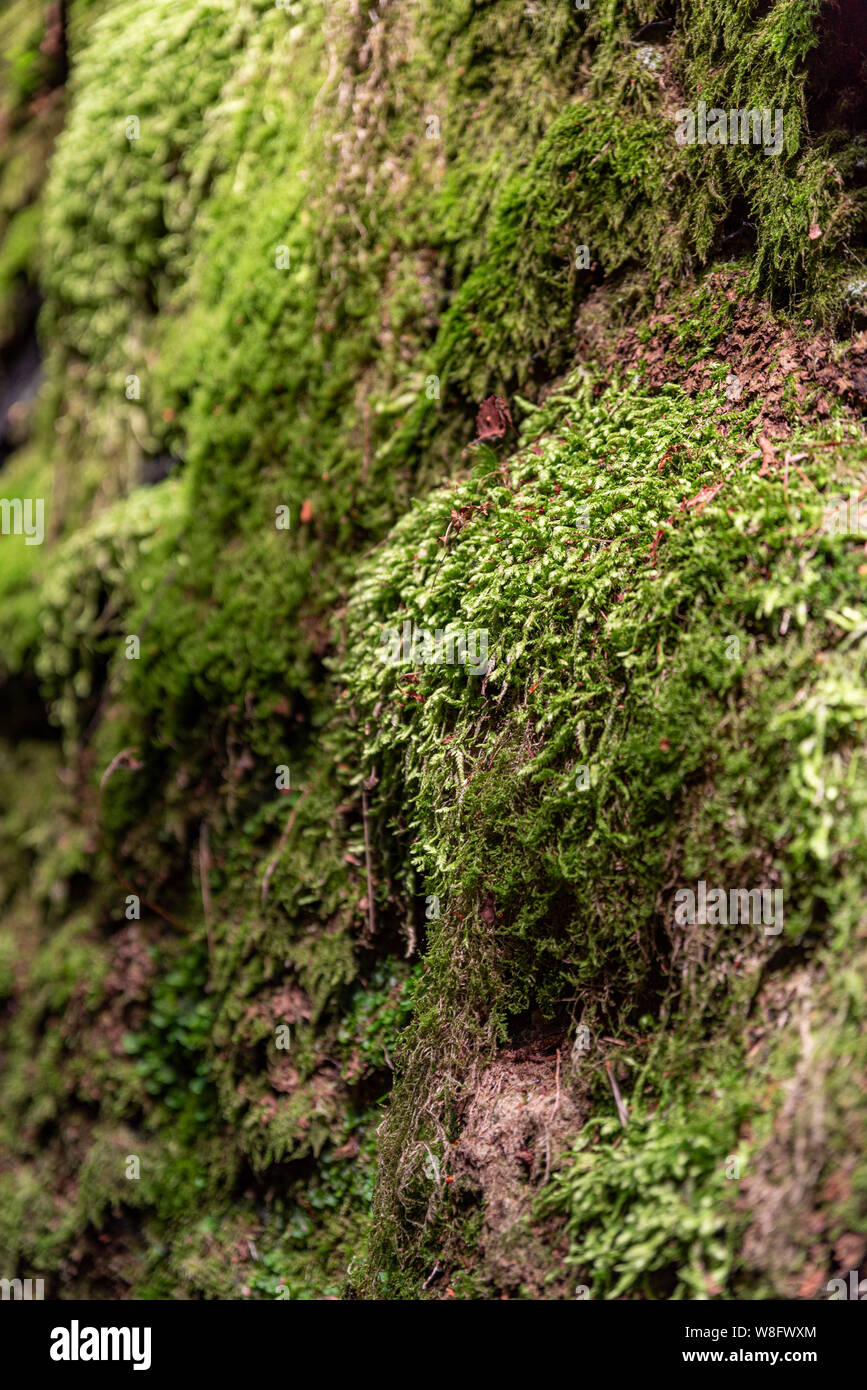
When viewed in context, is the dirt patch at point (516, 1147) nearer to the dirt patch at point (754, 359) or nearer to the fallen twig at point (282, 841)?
the fallen twig at point (282, 841)

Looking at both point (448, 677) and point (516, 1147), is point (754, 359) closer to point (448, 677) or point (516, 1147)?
point (448, 677)

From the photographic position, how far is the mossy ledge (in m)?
2.02

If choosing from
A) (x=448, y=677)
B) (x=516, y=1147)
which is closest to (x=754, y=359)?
(x=448, y=677)

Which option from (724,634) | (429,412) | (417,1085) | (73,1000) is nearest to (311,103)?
(429,412)

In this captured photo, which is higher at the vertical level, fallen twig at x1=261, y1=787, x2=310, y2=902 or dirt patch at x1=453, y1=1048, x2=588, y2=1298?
fallen twig at x1=261, y1=787, x2=310, y2=902

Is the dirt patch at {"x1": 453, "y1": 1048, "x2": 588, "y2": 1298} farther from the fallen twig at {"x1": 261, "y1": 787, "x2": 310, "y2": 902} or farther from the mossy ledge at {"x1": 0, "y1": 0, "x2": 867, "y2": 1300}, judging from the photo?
the fallen twig at {"x1": 261, "y1": 787, "x2": 310, "y2": 902}

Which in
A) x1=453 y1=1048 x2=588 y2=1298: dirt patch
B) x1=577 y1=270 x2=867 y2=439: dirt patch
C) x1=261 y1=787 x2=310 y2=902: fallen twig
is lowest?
x1=453 y1=1048 x2=588 y2=1298: dirt patch

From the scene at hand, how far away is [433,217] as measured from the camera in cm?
345

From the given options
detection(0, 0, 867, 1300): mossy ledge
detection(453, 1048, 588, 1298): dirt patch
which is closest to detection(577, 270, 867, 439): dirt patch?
detection(0, 0, 867, 1300): mossy ledge

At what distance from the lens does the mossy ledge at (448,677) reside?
2.02 metres

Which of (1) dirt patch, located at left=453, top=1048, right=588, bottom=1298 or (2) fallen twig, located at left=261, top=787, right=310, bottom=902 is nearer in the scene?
(1) dirt patch, located at left=453, top=1048, right=588, bottom=1298

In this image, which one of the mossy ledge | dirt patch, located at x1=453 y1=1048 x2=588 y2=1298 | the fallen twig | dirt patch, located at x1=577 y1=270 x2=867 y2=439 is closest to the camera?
the mossy ledge

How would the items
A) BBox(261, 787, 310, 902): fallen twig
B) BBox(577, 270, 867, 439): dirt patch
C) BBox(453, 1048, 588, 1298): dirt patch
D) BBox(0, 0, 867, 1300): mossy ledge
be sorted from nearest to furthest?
BBox(0, 0, 867, 1300): mossy ledge, BBox(453, 1048, 588, 1298): dirt patch, BBox(577, 270, 867, 439): dirt patch, BBox(261, 787, 310, 902): fallen twig

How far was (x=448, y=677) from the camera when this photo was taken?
270cm
